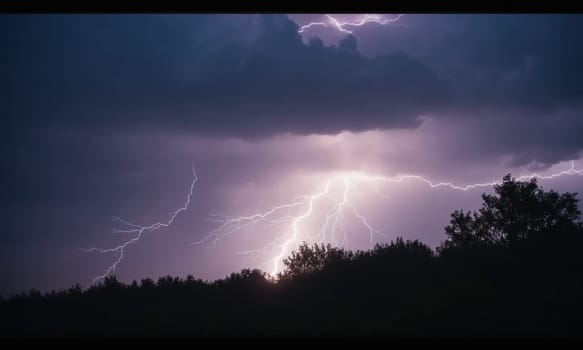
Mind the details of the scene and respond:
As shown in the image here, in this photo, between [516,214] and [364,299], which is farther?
[516,214]

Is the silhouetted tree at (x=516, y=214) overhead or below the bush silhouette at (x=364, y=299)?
overhead

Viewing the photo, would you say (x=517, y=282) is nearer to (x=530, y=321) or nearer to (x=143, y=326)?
(x=530, y=321)

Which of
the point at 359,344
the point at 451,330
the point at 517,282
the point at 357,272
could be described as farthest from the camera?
the point at 357,272

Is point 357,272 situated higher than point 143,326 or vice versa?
point 357,272

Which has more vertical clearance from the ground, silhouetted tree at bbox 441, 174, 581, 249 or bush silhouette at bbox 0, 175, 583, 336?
silhouetted tree at bbox 441, 174, 581, 249

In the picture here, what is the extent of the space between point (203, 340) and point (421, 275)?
16.3 ft

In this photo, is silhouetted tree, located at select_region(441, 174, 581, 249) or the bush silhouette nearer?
the bush silhouette

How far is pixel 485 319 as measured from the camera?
596 centimetres

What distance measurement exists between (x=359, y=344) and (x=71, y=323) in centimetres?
672

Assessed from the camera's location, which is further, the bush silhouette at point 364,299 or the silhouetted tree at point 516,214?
the silhouetted tree at point 516,214

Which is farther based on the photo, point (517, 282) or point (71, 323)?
point (71, 323)
